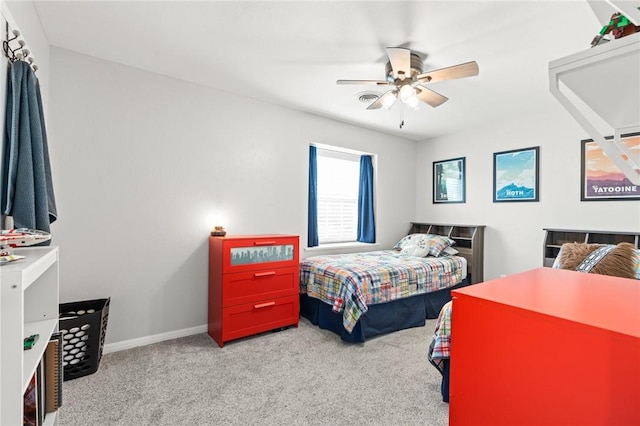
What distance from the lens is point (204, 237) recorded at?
308 cm

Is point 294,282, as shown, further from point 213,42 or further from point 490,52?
point 490,52

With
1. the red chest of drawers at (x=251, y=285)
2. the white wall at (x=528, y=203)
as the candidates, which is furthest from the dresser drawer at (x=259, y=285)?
the white wall at (x=528, y=203)

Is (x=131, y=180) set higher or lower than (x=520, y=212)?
higher

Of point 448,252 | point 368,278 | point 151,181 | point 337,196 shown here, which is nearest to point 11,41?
point 151,181

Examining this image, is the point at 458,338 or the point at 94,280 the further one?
the point at 94,280

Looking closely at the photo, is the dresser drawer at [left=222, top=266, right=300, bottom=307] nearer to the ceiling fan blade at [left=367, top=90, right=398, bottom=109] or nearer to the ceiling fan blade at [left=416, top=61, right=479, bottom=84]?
the ceiling fan blade at [left=367, top=90, right=398, bottom=109]

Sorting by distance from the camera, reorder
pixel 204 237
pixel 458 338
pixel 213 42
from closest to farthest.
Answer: pixel 458 338
pixel 213 42
pixel 204 237

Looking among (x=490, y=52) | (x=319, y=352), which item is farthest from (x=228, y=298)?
(x=490, y=52)

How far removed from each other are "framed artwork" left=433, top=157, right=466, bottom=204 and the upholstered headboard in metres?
0.43

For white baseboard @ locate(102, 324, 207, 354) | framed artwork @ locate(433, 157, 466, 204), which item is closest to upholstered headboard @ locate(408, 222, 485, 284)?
framed artwork @ locate(433, 157, 466, 204)

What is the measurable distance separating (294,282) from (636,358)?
111 inches

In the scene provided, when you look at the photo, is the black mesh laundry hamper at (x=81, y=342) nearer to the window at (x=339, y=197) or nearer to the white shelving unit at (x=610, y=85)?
the window at (x=339, y=197)

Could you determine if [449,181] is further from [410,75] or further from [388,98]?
[410,75]

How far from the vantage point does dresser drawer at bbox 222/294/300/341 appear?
2.74m
